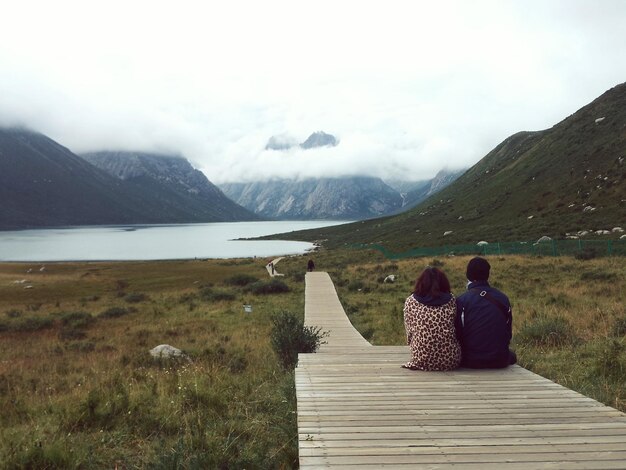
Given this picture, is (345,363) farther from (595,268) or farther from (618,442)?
(595,268)

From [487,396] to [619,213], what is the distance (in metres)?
61.5

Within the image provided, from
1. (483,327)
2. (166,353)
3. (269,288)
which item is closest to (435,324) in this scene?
(483,327)

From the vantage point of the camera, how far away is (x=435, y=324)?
6.65 meters

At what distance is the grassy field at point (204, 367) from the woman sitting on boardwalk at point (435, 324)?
209 cm

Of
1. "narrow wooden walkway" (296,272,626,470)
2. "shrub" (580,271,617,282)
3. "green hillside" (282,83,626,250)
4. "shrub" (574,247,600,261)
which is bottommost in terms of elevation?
"shrub" (580,271,617,282)

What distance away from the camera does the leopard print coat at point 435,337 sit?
262 inches

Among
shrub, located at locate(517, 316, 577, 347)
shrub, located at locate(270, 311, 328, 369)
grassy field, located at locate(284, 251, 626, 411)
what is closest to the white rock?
shrub, located at locate(270, 311, 328, 369)

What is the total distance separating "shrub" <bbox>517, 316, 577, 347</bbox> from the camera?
11344 millimetres

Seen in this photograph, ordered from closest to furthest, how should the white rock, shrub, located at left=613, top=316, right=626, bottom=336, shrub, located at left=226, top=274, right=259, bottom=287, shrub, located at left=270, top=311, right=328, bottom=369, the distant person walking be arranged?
the distant person walking → shrub, located at left=270, top=311, right=328, bottom=369 → shrub, located at left=613, top=316, right=626, bottom=336 → the white rock → shrub, located at left=226, top=274, right=259, bottom=287

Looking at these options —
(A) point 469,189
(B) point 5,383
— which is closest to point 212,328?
(B) point 5,383

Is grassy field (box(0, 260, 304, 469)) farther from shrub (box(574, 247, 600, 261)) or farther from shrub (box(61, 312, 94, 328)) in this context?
shrub (box(574, 247, 600, 261))

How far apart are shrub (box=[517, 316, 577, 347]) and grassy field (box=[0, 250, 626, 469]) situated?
4 centimetres

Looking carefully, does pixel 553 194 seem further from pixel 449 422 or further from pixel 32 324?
pixel 449 422

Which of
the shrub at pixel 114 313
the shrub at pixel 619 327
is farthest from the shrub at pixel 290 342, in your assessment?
the shrub at pixel 114 313
